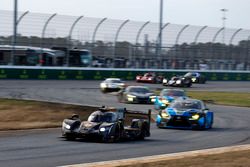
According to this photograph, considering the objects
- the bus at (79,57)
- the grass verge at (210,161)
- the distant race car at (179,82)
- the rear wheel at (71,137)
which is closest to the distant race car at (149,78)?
the distant race car at (179,82)

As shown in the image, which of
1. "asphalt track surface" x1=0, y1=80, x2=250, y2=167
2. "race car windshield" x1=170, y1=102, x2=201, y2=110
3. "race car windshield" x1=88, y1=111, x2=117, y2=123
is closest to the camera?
"asphalt track surface" x1=0, y1=80, x2=250, y2=167

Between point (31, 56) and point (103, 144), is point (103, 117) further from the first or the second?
point (31, 56)

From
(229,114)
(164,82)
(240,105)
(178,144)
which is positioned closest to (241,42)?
(164,82)

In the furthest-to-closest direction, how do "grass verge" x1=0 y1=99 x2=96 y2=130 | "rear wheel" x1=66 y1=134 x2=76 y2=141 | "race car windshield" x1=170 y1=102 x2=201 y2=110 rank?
"race car windshield" x1=170 y1=102 x2=201 y2=110
"grass verge" x1=0 y1=99 x2=96 y2=130
"rear wheel" x1=66 y1=134 x2=76 y2=141

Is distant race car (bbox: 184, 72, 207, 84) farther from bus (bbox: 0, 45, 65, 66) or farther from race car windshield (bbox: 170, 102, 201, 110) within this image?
race car windshield (bbox: 170, 102, 201, 110)

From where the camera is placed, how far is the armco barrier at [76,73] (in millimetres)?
47938

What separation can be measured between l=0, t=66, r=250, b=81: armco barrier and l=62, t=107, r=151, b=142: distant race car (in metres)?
29.2

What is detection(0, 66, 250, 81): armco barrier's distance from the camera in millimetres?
47938

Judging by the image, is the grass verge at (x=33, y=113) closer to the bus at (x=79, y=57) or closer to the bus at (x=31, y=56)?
the bus at (x=31, y=56)

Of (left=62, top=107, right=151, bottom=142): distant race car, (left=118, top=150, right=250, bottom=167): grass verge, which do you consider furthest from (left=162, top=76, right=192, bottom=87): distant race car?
(left=118, top=150, right=250, bottom=167): grass verge

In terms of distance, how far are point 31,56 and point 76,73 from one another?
457cm

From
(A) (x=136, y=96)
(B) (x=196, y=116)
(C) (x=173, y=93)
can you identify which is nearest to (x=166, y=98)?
(C) (x=173, y=93)

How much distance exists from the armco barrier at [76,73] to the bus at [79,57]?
0.93 metres

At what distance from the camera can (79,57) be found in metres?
54.7
